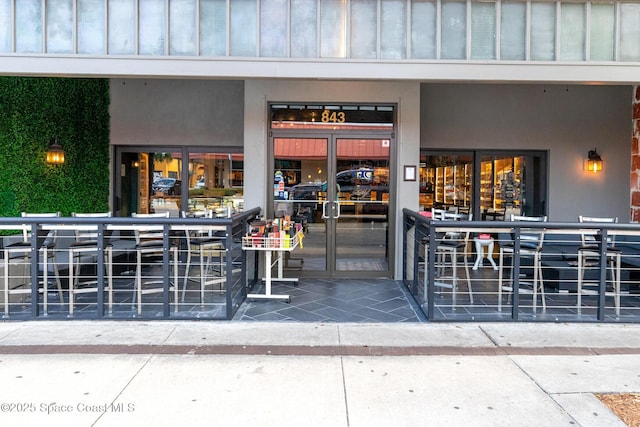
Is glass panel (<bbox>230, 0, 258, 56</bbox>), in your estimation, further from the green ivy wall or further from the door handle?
the green ivy wall

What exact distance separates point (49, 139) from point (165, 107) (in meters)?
2.11

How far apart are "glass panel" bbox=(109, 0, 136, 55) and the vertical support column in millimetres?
8352

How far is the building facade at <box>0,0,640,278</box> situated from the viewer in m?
5.53

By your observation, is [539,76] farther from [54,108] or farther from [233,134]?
[54,108]

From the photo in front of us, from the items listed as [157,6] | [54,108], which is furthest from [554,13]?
[54,108]

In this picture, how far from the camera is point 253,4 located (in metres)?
5.57

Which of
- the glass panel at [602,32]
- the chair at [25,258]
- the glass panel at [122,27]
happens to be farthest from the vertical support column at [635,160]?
the chair at [25,258]

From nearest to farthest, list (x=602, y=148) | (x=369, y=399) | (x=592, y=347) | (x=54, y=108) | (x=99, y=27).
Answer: (x=369, y=399) → (x=592, y=347) → (x=99, y=27) → (x=54, y=108) → (x=602, y=148)

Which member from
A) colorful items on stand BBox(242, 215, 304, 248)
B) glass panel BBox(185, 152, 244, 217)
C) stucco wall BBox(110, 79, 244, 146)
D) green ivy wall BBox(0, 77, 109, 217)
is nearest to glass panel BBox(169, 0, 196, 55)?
colorful items on stand BBox(242, 215, 304, 248)

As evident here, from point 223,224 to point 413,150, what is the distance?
3592 millimetres

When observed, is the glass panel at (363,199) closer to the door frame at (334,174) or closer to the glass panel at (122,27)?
the door frame at (334,174)

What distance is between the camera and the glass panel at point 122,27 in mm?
5484

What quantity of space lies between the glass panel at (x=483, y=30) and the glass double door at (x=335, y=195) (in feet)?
6.70

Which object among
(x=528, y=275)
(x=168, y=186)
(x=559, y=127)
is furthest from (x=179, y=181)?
(x=559, y=127)
